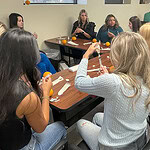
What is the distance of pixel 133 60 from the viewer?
854 millimetres

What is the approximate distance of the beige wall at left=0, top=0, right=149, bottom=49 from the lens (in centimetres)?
280

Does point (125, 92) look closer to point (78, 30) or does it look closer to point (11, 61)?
point (11, 61)

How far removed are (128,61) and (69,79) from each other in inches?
26.5

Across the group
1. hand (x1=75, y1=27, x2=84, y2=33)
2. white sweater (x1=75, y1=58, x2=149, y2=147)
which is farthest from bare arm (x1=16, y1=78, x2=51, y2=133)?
hand (x1=75, y1=27, x2=84, y2=33)

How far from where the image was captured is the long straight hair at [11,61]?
74cm

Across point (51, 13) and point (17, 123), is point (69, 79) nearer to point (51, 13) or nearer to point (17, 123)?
point (17, 123)

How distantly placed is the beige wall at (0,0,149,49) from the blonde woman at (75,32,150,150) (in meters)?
2.47

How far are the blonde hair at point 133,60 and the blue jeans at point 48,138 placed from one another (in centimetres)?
59

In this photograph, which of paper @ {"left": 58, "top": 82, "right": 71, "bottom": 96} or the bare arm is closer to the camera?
the bare arm

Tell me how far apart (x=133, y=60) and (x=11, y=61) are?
618 millimetres

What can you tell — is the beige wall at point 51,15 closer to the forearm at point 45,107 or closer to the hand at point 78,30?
the hand at point 78,30

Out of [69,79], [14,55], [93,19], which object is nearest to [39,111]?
[14,55]

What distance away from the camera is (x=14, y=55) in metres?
0.75

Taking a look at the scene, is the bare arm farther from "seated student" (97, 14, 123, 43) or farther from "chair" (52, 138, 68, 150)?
"seated student" (97, 14, 123, 43)
